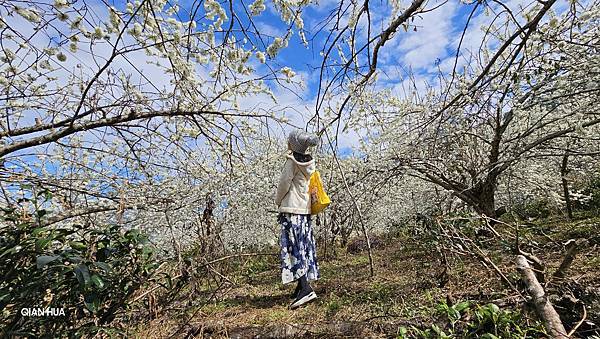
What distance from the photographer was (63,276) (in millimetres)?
1367

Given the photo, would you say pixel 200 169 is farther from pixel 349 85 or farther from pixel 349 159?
pixel 349 159

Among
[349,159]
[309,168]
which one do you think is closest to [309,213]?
[309,168]

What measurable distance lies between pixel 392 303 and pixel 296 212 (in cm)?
128

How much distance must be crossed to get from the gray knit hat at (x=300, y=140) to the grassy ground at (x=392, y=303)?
138cm

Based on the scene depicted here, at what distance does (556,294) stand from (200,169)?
274cm

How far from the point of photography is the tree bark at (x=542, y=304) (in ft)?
5.28

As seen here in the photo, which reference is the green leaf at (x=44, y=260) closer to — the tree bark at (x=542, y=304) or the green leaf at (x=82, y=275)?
the green leaf at (x=82, y=275)

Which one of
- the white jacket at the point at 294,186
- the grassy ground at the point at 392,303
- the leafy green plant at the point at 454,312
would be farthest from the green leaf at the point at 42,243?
the white jacket at the point at 294,186

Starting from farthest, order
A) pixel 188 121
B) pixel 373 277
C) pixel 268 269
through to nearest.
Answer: pixel 268 269, pixel 373 277, pixel 188 121

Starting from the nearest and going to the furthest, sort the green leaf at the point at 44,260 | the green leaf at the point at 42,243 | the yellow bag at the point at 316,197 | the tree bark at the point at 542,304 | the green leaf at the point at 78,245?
1. the green leaf at the point at 44,260
2. the green leaf at the point at 42,243
3. the green leaf at the point at 78,245
4. the tree bark at the point at 542,304
5. the yellow bag at the point at 316,197

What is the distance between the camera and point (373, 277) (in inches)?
178

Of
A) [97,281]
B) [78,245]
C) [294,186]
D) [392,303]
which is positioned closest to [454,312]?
[392,303]

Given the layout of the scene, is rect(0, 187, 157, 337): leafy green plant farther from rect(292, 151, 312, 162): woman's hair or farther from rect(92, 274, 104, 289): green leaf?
rect(292, 151, 312, 162): woman's hair

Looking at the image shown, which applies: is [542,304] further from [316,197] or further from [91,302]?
[316,197]
